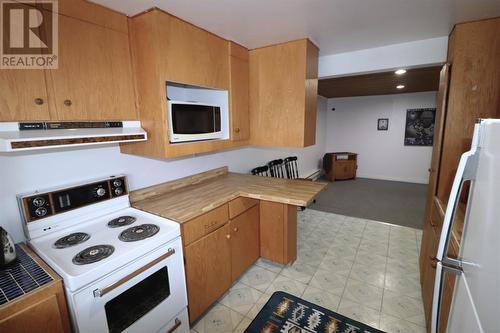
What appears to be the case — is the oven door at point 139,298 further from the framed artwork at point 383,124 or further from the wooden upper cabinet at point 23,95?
the framed artwork at point 383,124

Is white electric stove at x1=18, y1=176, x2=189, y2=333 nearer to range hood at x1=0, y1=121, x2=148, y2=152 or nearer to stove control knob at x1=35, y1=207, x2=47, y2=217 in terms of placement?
stove control knob at x1=35, y1=207, x2=47, y2=217

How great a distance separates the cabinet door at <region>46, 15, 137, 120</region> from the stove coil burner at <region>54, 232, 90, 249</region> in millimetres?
705

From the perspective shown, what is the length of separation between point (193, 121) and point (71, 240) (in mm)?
1118

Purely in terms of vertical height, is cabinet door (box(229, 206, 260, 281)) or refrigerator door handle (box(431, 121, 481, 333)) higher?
refrigerator door handle (box(431, 121, 481, 333))

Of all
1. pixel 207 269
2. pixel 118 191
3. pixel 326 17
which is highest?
pixel 326 17

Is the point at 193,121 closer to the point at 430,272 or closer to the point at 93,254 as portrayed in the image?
the point at 93,254

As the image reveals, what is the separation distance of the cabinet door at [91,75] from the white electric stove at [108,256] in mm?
503

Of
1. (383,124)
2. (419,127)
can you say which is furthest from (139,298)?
(419,127)

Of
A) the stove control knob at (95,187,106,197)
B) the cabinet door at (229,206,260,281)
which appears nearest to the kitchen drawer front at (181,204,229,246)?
the cabinet door at (229,206,260,281)

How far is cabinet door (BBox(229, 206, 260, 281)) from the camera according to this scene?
6.85 ft

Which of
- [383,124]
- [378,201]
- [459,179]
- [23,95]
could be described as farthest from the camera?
[383,124]

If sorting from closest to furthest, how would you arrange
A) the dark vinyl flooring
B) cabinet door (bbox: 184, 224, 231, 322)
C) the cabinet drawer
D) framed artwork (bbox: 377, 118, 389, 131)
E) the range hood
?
the range hood
cabinet door (bbox: 184, 224, 231, 322)
the cabinet drawer
the dark vinyl flooring
framed artwork (bbox: 377, 118, 389, 131)

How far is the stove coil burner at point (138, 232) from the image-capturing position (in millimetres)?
1358

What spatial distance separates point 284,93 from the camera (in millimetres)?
2191
